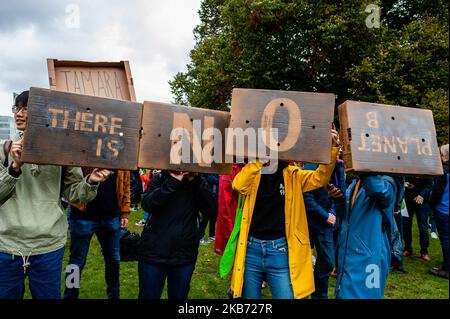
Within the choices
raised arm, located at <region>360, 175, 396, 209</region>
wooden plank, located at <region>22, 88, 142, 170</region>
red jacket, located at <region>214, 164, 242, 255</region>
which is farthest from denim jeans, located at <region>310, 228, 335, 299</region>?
wooden plank, located at <region>22, 88, 142, 170</region>

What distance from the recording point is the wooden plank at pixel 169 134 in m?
2.70

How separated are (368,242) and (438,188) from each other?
4.53 m

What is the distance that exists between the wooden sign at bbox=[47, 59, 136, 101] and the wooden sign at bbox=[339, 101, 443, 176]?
1.93 m

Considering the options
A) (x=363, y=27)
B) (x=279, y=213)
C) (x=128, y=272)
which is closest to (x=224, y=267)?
(x=279, y=213)

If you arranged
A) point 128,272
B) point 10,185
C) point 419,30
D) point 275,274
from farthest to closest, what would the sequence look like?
point 419,30, point 128,272, point 275,274, point 10,185

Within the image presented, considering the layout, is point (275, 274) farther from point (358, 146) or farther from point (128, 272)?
point (128, 272)

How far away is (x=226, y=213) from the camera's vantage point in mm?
3850

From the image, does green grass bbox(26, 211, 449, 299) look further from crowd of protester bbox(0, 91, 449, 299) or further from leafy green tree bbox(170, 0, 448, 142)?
leafy green tree bbox(170, 0, 448, 142)

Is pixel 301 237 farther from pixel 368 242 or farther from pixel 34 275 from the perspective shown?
pixel 34 275

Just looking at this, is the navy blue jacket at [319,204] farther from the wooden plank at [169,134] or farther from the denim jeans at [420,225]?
the denim jeans at [420,225]

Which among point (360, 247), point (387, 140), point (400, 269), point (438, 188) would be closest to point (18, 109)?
point (387, 140)

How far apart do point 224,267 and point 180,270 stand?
0.41 m
